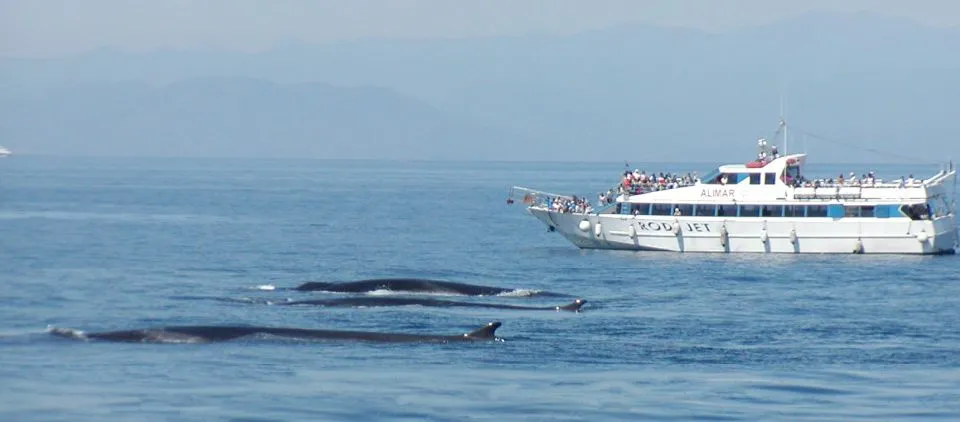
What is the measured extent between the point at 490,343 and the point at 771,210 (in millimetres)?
32464

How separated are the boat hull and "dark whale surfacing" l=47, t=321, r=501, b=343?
3117 centimetres

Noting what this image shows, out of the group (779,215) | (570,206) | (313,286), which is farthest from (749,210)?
(313,286)

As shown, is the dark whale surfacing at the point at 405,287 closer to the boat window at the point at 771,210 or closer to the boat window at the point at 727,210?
the boat window at the point at 727,210

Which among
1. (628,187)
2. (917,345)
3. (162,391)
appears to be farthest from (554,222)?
(162,391)

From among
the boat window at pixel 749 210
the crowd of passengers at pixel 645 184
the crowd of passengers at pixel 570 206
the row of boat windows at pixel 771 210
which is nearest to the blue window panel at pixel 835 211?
the row of boat windows at pixel 771 210

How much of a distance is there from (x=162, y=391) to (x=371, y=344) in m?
7.73

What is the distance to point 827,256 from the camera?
6675cm

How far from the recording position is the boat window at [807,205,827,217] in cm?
6669

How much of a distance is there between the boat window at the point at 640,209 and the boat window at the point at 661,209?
19 cm

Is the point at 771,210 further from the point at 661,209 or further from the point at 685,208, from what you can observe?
the point at 661,209

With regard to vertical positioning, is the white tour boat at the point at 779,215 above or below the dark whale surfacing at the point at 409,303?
above

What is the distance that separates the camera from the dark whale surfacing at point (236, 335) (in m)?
35.9

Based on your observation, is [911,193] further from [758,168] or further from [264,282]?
[264,282]

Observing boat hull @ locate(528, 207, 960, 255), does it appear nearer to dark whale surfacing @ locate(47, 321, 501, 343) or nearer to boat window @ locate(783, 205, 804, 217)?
boat window @ locate(783, 205, 804, 217)
